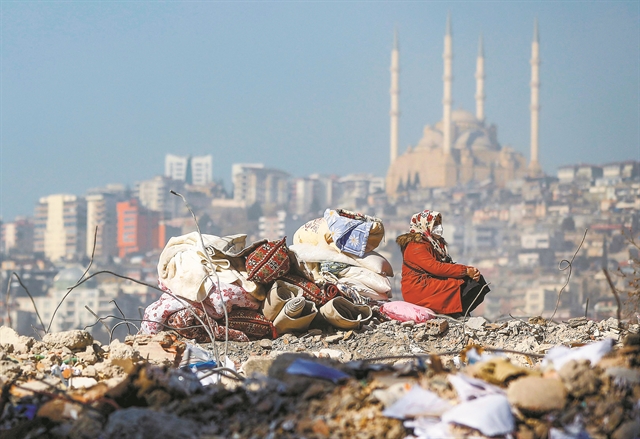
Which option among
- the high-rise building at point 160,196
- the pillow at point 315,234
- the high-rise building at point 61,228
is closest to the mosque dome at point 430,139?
the high-rise building at point 160,196

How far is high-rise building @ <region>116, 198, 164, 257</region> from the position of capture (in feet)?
338

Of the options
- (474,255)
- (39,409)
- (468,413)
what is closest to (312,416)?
(468,413)

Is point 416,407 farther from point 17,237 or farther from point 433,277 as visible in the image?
point 17,237

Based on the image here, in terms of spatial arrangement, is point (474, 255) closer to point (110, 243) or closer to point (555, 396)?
point (110, 243)

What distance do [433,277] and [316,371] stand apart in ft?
11.3

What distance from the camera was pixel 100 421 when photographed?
8.55 feet

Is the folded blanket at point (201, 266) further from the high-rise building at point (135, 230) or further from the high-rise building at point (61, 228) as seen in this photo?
the high-rise building at point (61, 228)

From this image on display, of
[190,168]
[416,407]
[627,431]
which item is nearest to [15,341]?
[416,407]

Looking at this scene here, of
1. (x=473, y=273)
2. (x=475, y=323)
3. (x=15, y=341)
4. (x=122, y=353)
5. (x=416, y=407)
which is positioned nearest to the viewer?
(x=416, y=407)

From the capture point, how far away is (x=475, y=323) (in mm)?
5840

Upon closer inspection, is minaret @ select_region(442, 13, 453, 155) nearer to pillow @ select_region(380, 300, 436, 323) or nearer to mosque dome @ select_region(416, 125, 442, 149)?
mosque dome @ select_region(416, 125, 442, 149)

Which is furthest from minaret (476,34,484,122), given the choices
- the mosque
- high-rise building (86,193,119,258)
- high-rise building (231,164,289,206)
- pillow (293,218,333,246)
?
pillow (293,218,333,246)

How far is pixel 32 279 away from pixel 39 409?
281 ft

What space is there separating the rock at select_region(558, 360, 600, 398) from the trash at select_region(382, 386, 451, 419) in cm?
34
